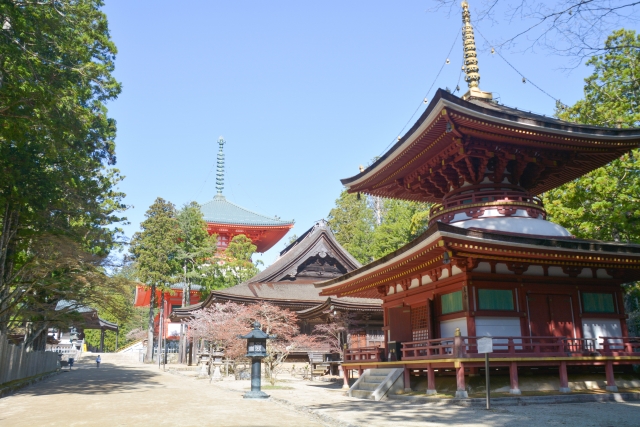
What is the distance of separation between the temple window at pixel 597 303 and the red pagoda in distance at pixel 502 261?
1.2 inches

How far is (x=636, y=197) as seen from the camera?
19.5 m

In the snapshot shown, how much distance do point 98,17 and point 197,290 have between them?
3021cm

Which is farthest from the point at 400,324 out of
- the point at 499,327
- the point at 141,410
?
the point at 141,410

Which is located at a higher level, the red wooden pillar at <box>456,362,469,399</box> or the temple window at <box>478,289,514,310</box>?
the temple window at <box>478,289,514,310</box>

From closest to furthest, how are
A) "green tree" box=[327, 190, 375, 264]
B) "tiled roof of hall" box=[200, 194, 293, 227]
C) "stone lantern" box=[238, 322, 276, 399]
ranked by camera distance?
"stone lantern" box=[238, 322, 276, 399] → "green tree" box=[327, 190, 375, 264] → "tiled roof of hall" box=[200, 194, 293, 227]

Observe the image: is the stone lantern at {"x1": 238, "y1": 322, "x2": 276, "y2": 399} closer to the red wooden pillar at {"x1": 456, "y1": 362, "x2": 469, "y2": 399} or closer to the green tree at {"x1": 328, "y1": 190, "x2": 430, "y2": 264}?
the red wooden pillar at {"x1": 456, "y1": 362, "x2": 469, "y2": 399}

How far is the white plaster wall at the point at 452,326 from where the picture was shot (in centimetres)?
1409

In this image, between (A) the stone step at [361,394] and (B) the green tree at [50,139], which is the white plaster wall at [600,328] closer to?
(A) the stone step at [361,394]

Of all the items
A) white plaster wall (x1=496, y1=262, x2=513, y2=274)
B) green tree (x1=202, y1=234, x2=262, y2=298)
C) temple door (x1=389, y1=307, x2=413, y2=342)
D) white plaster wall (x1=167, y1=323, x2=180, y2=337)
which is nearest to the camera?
white plaster wall (x1=496, y1=262, x2=513, y2=274)

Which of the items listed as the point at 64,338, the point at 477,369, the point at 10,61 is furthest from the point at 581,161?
the point at 64,338

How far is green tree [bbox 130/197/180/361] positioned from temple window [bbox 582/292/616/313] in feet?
107

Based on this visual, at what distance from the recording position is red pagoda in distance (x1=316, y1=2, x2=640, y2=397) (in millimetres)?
13047

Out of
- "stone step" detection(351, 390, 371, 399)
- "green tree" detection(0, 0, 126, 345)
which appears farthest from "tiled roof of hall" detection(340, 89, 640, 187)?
"green tree" detection(0, 0, 126, 345)

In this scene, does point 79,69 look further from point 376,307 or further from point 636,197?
point 636,197
